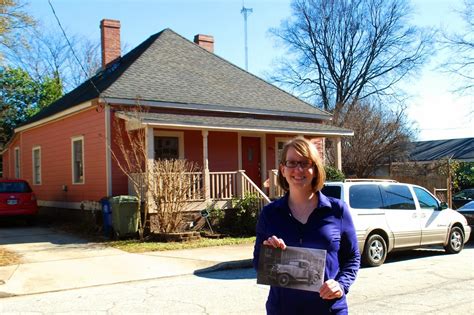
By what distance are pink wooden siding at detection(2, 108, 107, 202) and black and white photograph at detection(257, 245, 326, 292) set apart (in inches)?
567

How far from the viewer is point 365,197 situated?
10453 mm

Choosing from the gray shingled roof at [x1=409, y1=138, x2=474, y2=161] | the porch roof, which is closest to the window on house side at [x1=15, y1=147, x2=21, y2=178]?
the porch roof

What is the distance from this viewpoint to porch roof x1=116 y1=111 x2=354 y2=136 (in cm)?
1500

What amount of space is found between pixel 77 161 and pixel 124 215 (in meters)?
5.92

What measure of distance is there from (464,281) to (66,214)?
14.9 metres

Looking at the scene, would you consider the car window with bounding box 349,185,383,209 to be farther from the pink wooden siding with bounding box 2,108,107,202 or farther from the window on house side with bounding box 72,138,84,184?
the window on house side with bounding box 72,138,84,184

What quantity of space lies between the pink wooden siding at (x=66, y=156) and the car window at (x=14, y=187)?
1.77 m

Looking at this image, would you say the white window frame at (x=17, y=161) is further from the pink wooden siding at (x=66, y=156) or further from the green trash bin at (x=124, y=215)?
the green trash bin at (x=124, y=215)

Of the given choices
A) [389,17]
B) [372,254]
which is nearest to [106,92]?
[372,254]

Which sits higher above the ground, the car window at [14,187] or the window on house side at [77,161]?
the window on house side at [77,161]

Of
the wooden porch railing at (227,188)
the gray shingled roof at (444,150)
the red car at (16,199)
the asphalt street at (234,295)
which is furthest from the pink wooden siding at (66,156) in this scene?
the gray shingled roof at (444,150)

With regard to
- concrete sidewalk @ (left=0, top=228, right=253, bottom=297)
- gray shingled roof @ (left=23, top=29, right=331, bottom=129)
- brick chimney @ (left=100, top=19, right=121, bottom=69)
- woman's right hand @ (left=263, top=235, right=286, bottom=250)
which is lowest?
concrete sidewalk @ (left=0, top=228, right=253, bottom=297)

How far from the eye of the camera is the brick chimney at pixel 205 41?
80.2ft

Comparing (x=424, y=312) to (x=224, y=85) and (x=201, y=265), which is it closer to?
(x=201, y=265)
